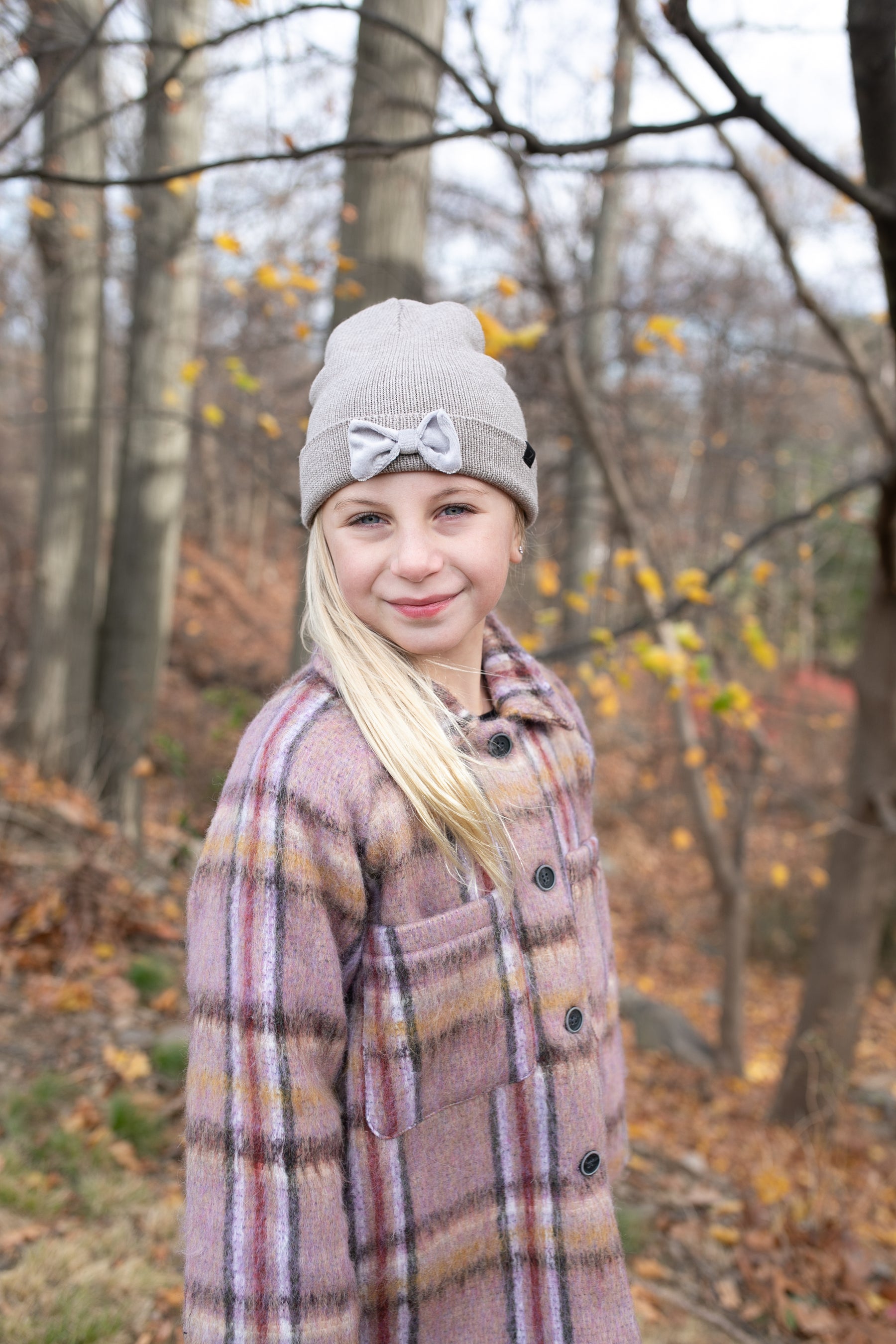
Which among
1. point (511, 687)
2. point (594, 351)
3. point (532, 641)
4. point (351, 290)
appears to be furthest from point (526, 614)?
point (511, 687)

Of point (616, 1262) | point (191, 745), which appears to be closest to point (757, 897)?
point (191, 745)

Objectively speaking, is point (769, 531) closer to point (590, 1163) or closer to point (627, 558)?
point (627, 558)

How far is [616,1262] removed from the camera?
4.41ft

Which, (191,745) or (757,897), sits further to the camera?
(757,897)

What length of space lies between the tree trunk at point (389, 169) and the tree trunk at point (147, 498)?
3.22 metres

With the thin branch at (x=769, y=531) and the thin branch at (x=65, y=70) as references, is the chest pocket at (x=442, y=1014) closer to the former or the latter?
the thin branch at (x=65, y=70)

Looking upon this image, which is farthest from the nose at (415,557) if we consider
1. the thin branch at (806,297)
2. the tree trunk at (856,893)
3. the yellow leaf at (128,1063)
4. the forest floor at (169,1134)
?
the tree trunk at (856,893)

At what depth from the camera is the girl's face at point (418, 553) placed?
131cm

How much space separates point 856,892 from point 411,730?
3816 mm

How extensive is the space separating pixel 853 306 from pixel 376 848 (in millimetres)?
10928

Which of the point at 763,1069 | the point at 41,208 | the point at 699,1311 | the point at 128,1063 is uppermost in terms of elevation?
the point at 41,208

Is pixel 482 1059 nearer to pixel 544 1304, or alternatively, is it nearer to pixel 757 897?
pixel 544 1304

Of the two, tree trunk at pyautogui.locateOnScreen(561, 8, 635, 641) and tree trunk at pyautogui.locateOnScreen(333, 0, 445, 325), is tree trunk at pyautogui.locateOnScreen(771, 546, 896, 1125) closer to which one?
tree trunk at pyautogui.locateOnScreen(561, 8, 635, 641)

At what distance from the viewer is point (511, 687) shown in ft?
5.08
